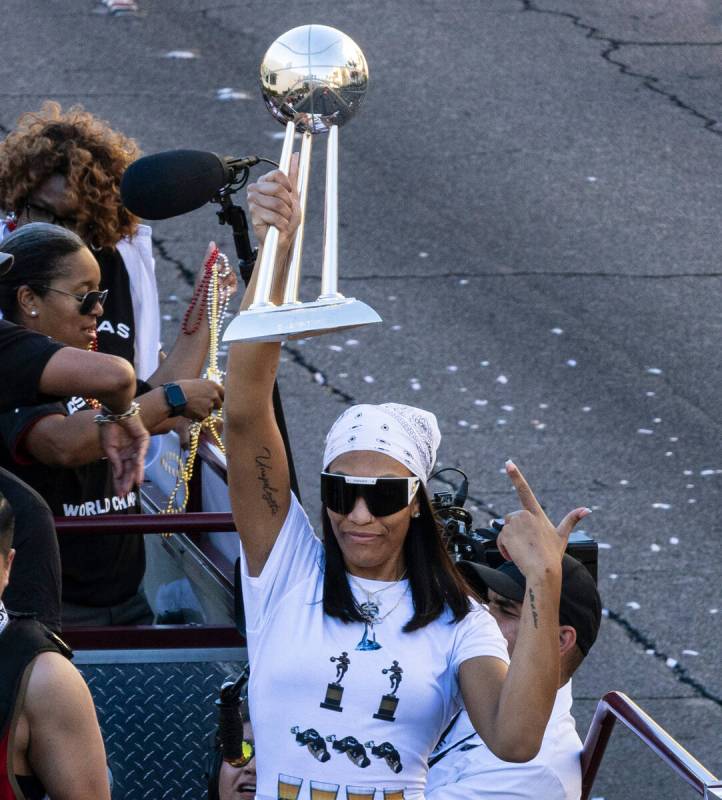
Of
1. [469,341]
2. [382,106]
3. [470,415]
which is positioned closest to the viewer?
[470,415]

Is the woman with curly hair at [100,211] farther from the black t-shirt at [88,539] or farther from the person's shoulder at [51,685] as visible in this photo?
the person's shoulder at [51,685]

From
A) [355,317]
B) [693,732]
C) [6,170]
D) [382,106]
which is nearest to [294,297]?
[355,317]

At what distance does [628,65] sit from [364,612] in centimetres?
936

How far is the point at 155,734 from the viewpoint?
408cm

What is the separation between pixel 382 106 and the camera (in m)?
11.2

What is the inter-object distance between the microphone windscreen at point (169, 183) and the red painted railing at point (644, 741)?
1583mm

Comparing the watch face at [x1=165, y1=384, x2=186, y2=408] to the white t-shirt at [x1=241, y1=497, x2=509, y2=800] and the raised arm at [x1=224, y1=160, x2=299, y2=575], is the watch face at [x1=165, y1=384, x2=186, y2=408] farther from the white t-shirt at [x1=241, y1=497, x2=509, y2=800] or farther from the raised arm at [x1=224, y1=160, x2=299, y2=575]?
the white t-shirt at [x1=241, y1=497, x2=509, y2=800]

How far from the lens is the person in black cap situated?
3648 mm

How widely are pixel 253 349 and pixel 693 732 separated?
10.2 feet

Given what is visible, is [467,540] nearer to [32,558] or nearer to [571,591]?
[571,591]

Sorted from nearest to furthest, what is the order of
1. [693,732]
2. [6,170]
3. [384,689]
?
[384,689], [6,170], [693,732]

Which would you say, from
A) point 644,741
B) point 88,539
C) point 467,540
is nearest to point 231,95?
point 88,539

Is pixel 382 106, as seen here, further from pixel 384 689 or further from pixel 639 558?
pixel 384 689

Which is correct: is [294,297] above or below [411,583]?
above
